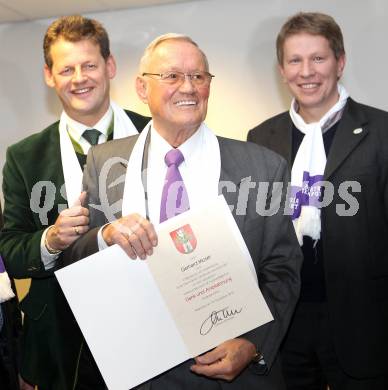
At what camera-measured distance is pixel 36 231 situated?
6.40 ft

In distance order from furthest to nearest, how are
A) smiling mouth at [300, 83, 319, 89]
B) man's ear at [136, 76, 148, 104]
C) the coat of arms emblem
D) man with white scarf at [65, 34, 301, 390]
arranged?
smiling mouth at [300, 83, 319, 89] → man's ear at [136, 76, 148, 104] → man with white scarf at [65, 34, 301, 390] → the coat of arms emblem

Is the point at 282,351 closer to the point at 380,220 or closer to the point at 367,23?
the point at 380,220

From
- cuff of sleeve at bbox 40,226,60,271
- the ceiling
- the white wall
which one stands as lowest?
cuff of sleeve at bbox 40,226,60,271

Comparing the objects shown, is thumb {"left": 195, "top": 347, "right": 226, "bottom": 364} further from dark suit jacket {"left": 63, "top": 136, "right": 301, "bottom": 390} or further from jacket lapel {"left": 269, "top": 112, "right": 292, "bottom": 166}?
jacket lapel {"left": 269, "top": 112, "right": 292, "bottom": 166}

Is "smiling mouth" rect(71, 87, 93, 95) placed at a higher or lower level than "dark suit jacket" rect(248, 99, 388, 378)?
higher

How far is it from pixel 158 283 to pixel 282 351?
1.05 m

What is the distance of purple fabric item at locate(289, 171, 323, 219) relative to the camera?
2223mm

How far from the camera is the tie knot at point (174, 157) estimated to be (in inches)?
66.4

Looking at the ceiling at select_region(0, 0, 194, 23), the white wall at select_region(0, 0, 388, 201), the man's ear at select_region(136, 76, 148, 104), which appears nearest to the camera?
the man's ear at select_region(136, 76, 148, 104)

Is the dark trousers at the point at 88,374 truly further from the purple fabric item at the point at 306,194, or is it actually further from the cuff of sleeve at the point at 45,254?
the purple fabric item at the point at 306,194

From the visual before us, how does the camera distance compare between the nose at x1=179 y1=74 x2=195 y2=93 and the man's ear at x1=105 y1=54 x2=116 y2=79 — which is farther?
the man's ear at x1=105 y1=54 x2=116 y2=79

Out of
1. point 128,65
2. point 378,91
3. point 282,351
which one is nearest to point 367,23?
point 378,91

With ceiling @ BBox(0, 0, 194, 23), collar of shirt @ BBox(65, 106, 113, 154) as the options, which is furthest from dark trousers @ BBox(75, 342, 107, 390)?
ceiling @ BBox(0, 0, 194, 23)
